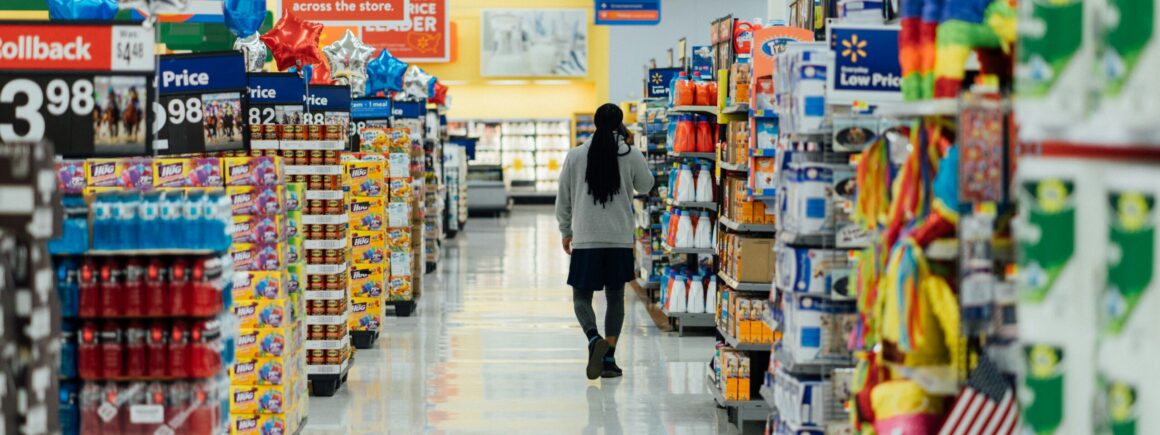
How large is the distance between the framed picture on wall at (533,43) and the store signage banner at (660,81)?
616 inches

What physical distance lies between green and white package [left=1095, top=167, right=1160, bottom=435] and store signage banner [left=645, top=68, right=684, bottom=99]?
10.7m

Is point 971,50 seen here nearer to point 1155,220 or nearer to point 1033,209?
point 1033,209

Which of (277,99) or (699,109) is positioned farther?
(699,109)

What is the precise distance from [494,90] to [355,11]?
55.1 feet

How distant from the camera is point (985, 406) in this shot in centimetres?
307

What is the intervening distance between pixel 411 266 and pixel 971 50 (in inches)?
356

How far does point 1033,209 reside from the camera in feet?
7.99

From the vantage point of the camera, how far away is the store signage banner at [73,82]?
4.46m

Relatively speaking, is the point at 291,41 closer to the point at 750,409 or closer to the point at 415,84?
→ the point at 750,409

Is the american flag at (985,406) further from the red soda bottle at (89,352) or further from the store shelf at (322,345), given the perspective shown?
the store shelf at (322,345)

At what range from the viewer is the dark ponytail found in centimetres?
797

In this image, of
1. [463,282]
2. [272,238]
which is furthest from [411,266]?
[272,238]

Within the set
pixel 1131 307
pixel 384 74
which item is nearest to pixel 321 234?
pixel 1131 307

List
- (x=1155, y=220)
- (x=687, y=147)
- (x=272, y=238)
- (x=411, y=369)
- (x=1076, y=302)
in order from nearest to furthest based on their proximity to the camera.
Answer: (x=1155, y=220) < (x=1076, y=302) < (x=272, y=238) < (x=411, y=369) < (x=687, y=147)
